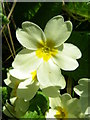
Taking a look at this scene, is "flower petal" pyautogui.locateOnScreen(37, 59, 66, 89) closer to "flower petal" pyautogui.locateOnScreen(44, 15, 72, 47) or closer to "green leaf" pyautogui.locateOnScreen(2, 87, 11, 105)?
"flower petal" pyautogui.locateOnScreen(44, 15, 72, 47)

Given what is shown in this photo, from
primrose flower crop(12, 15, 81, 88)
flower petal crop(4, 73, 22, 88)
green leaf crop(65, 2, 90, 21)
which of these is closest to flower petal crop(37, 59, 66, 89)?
primrose flower crop(12, 15, 81, 88)

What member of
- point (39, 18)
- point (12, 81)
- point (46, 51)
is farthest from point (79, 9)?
point (12, 81)

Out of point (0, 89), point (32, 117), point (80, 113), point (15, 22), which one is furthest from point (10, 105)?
point (15, 22)

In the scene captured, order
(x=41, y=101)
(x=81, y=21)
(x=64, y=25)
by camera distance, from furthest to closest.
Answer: (x=81, y=21) < (x=41, y=101) < (x=64, y=25)

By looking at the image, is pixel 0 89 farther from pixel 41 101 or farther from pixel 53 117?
pixel 53 117

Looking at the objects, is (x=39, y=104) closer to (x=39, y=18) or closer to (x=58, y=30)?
(x=58, y=30)

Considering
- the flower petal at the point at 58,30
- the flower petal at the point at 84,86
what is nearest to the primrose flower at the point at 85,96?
the flower petal at the point at 84,86

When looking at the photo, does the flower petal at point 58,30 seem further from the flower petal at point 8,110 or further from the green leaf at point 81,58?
the flower petal at point 8,110
